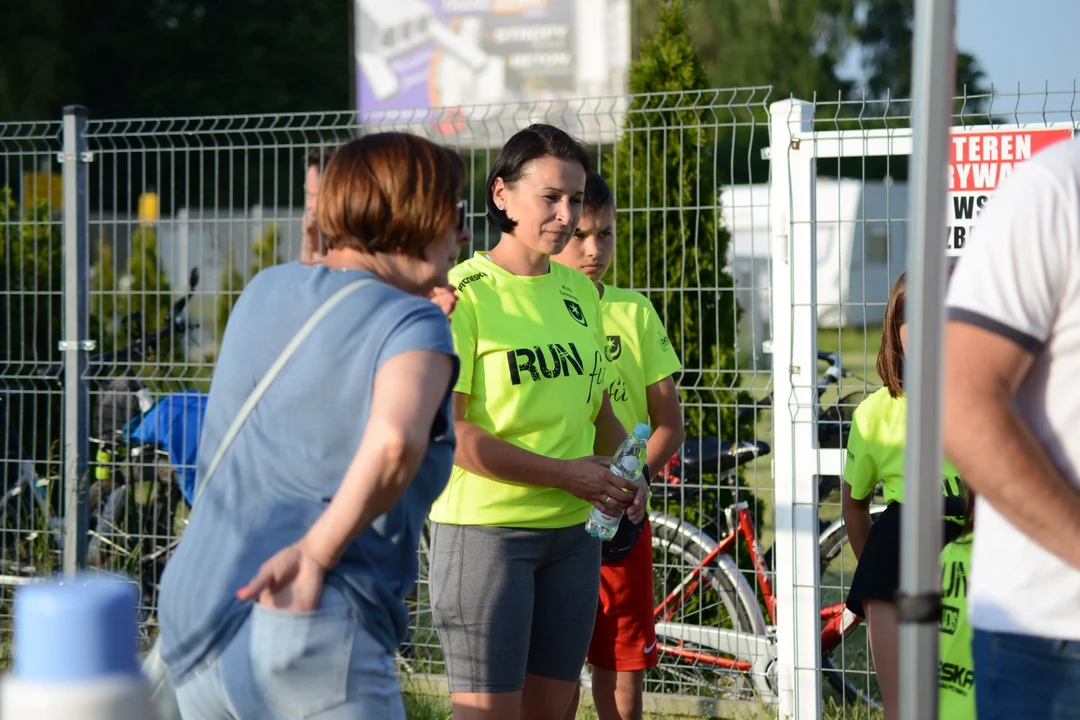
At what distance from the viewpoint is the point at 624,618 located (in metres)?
4.12

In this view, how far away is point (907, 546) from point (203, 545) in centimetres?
110

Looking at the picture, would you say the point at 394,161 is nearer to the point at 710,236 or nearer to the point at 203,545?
the point at 203,545

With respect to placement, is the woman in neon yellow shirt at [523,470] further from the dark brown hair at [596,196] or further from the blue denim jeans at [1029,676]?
the blue denim jeans at [1029,676]

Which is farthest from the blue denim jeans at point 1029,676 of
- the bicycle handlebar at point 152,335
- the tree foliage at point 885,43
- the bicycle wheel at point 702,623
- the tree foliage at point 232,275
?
the tree foliage at point 885,43

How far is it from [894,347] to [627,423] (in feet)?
3.63

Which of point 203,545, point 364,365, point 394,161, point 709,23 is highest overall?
point 709,23

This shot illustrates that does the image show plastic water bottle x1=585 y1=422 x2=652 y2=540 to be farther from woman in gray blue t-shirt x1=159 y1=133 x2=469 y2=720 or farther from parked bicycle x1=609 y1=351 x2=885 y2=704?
parked bicycle x1=609 y1=351 x2=885 y2=704

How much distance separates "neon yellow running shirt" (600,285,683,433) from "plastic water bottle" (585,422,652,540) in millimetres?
586

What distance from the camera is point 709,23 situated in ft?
137

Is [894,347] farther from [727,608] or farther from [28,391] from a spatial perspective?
[28,391]

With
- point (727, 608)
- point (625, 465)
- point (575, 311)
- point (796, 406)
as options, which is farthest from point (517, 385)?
point (727, 608)

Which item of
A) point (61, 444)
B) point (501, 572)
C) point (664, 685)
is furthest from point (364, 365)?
point (61, 444)

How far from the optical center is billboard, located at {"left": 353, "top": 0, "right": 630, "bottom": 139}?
64.3ft

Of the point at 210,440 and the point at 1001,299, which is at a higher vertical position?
the point at 1001,299
